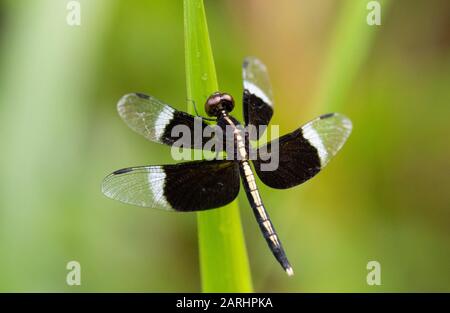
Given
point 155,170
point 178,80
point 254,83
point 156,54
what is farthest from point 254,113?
point 156,54

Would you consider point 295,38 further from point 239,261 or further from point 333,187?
point 239,261

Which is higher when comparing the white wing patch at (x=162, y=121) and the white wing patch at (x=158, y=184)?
the white wing patch at (x=162, y=121)

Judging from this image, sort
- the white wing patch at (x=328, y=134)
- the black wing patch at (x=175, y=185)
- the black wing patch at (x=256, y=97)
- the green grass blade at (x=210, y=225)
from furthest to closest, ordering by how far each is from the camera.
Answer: the black wing patch at (x=256, y=97)
the white wing patch at (x=328, y=134)
the black wing patch at (x=175, y=185)
the green grass blade at (x=210, y=225)

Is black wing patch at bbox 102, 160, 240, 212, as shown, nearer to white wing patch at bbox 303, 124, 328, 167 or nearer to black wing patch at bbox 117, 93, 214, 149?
black wing patch at bbox 117, 93, 214, 149

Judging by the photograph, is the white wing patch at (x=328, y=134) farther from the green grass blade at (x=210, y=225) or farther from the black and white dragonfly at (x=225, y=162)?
the green grass blade at (x=210, y=225)

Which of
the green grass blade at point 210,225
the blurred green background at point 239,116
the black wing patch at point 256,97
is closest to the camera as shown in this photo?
the green grass blade at point 210,225

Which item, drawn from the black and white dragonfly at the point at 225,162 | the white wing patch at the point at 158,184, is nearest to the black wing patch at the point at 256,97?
the black and white dragonfly at the point at 225,162
